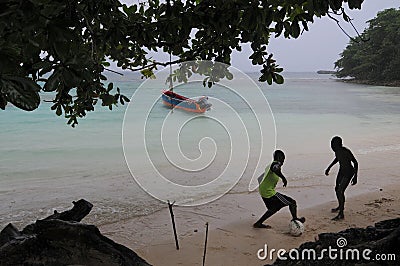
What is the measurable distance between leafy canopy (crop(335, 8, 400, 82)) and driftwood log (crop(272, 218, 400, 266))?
27452 mm

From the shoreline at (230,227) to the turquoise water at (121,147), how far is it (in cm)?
85

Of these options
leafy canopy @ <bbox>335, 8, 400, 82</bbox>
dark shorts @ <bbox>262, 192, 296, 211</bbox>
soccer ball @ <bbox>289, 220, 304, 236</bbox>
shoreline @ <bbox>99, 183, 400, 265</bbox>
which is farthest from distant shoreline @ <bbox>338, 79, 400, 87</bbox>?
soccer ball @ <bbox>289, 220, 304, 236</bbox>

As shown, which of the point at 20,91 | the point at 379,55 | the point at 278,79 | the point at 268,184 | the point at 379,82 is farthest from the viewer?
the point at 379,82

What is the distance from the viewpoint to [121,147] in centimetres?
1555

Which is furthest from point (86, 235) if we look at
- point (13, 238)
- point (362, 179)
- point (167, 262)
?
point (362, 179)

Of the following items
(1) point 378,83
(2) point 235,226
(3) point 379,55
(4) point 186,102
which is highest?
(3) point 379,55

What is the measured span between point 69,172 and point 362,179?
7.02 m

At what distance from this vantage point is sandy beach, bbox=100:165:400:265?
16.4ft

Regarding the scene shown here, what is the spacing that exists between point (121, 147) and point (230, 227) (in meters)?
9.94

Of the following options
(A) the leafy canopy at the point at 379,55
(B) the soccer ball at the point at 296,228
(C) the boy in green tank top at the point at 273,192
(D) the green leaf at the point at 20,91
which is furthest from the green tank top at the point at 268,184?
(A) the leafy canopy at the point at 379,55

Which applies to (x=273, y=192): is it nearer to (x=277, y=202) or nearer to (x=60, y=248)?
(x=277, y=202)

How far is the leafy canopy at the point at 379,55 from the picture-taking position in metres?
31.0

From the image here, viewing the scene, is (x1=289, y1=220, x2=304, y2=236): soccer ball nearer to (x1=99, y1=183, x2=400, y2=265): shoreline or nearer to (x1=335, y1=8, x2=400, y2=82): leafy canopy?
(x1=99, y1=183, x2=400, y2=265): shoreline

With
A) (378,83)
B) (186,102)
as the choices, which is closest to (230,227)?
(186,102)
